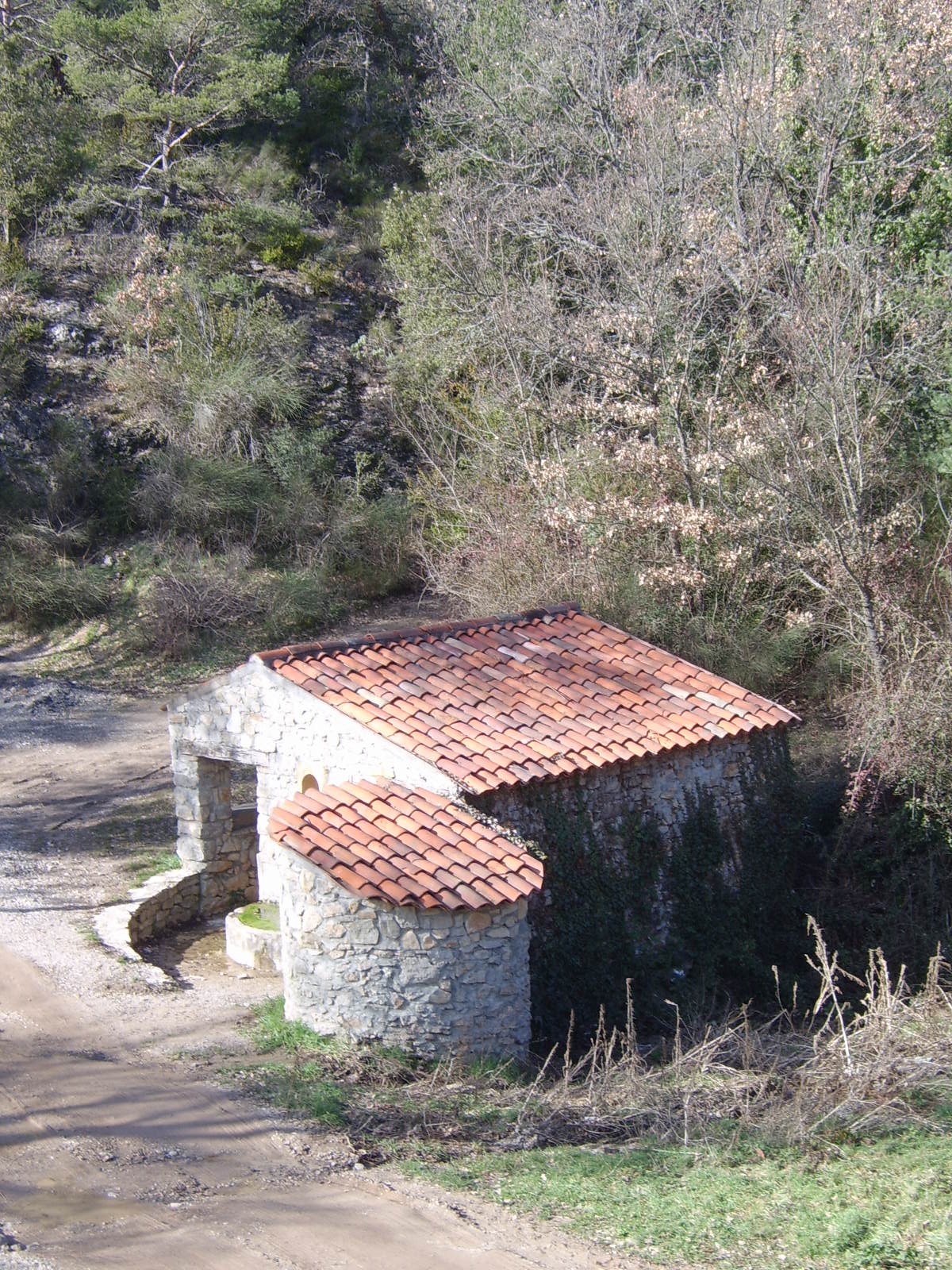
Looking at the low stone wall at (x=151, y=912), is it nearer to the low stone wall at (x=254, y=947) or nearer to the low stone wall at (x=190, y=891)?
the low stone wall at (x=190, y=891)

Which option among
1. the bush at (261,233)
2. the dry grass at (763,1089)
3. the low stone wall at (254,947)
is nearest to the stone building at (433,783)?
the low stone wall at (254,947)

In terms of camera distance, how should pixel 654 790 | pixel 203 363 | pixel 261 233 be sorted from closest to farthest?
pixel 654 790, pixel 203 363, pixel 261 233

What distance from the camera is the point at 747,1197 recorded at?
6453 millimetres

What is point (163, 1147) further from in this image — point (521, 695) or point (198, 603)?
point (198, 603)

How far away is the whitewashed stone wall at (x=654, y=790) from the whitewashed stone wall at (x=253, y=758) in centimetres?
77

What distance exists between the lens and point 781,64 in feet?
52.5

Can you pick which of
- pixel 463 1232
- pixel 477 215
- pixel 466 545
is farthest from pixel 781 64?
pixel 463 1232

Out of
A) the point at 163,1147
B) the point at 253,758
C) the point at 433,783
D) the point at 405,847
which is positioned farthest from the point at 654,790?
the point at 163,1147

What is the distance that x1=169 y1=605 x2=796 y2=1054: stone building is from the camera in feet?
27.0

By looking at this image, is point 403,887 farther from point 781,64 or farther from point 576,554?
point 781,64

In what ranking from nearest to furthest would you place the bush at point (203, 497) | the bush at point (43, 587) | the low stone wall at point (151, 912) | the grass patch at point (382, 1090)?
the grass patch at point (382, 1090), the low stone wall at point (151, 912), the bush at point (43, 587), the bush at point (203, 497)

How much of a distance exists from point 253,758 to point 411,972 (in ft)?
10.7

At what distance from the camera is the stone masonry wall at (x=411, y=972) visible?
8.16 m

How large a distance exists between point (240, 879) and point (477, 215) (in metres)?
13.7
